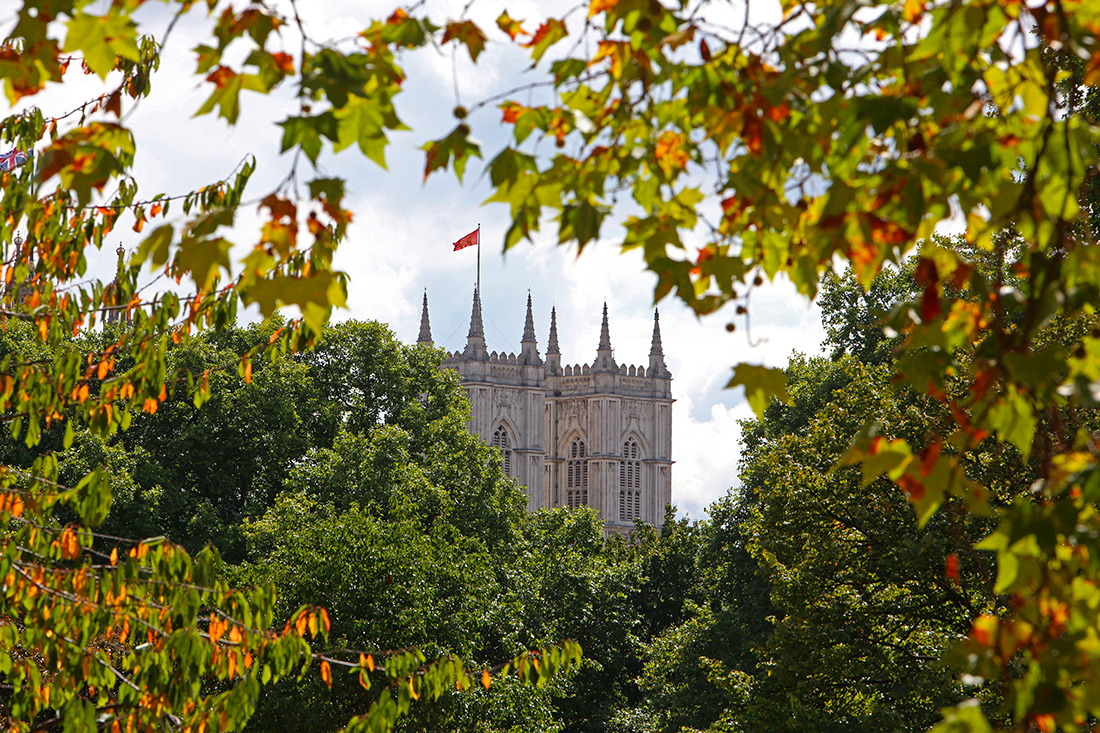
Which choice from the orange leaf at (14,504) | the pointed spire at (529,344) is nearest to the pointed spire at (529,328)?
the pointed spire at (529,344)

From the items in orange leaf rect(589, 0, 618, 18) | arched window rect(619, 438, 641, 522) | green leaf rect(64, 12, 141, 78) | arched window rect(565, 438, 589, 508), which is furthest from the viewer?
arched window rect(565, 438, 589, 508)

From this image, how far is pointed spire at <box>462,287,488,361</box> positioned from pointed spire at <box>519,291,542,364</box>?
2.54 m

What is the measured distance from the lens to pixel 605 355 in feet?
265

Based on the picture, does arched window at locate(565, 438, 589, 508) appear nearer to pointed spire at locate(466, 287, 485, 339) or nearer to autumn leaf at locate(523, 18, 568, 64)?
pointed spire at locate(466, 287, 485, 339)

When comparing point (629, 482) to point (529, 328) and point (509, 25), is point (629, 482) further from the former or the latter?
point (509, 25)

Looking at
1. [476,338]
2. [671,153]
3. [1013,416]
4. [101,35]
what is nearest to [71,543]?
[101,35]

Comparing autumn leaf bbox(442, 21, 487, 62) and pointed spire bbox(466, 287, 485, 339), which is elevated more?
pointed spire bbox(466, 287, 485, 339)

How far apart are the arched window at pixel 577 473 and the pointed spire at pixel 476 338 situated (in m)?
9.06

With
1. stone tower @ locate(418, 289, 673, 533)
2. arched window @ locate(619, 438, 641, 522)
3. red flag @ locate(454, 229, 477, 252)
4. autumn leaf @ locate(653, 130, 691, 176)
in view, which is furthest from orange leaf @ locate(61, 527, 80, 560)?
arched window @ locate(619, 438, 641, 522)

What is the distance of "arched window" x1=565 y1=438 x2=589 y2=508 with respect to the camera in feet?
260

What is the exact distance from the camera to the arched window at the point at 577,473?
7931 centimetres

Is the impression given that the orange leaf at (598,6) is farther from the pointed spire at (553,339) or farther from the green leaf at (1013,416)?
the pointed spire at (553,339)

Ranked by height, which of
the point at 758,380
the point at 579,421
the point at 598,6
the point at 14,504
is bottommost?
the point at 14,504

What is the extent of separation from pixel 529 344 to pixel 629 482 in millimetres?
11165
